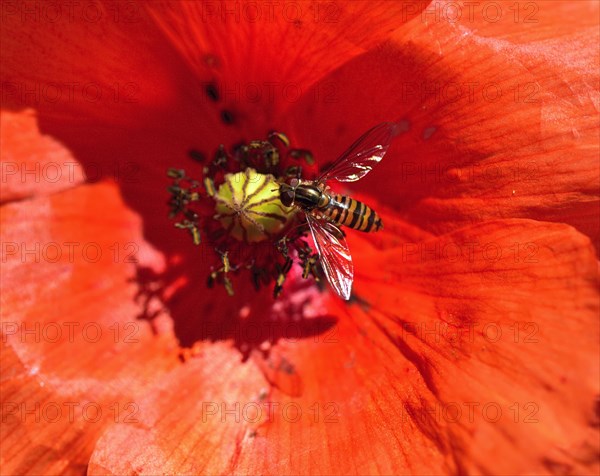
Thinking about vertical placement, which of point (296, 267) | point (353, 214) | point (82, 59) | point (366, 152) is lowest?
point (296, 267)

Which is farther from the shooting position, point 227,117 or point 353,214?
point 227,117

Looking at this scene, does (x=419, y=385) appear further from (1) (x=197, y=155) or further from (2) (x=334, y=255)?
(1) (x=197, y=155)

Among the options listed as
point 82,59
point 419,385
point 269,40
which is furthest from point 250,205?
point 419,385

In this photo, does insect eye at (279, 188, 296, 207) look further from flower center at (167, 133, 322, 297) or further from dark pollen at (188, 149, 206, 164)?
dark pollen at (188, 149, 206, 164)

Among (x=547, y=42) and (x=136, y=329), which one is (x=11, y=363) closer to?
(x=136, y=329)

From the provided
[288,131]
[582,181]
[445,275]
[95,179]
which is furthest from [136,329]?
[582,181]

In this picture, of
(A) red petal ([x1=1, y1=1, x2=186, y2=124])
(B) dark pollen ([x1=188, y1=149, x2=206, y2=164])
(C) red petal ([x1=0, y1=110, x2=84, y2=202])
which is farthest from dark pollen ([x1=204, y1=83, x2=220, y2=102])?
(C) red petal ([x1=0, y1=110, x2=84, y2=202])
